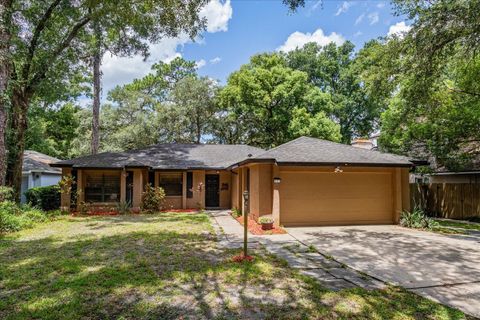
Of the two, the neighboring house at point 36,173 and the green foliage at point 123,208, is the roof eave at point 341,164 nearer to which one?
the green foliage at point 123,208

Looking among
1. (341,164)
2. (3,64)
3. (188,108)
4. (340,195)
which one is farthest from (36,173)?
(341,164)

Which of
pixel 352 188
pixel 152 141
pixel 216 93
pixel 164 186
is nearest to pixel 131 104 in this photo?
pixel 152 141

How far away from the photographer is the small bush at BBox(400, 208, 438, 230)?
11039mm

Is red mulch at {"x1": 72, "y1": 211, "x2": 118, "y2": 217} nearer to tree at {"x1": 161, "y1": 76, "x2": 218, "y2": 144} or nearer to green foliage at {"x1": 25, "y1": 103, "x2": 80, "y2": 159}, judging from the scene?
tree at {"x1": 161, "y1": 76, "x2": 218, "y2": 144}

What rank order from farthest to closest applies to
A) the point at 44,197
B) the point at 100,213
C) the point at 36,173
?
the point at 36,173
the point at 44,197
the point at 100,213

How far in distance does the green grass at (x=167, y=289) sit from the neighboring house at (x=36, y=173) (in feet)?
38.1

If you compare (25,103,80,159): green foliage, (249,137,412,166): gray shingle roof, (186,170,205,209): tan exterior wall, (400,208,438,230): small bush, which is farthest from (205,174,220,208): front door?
(25,103,80,159): green foliage

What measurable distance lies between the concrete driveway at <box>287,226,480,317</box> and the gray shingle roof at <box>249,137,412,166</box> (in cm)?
239

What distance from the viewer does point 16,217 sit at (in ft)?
35.7

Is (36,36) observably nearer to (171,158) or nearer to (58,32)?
(58,32)

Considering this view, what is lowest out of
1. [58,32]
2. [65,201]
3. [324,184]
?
[65,201]

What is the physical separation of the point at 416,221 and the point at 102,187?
14682 mm

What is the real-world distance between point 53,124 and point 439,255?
34.9 m

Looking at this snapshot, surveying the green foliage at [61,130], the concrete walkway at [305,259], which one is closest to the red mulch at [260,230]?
the concrete walkway at [305,259]
